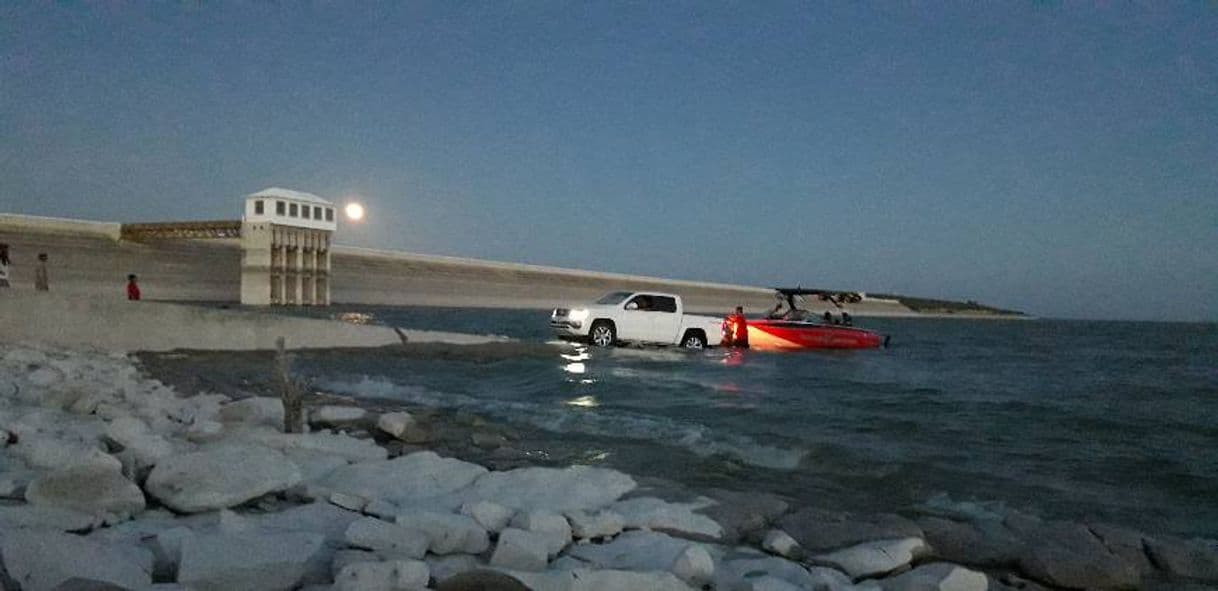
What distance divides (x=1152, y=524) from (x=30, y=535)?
7514 millimetres

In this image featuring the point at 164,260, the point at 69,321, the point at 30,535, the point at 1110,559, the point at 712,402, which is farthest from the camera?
the point at 164,260

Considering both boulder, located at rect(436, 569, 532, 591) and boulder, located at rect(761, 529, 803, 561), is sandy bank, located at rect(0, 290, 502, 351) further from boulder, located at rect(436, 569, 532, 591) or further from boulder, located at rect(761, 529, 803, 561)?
boulder, located at rect(761, 529, 803, 561)

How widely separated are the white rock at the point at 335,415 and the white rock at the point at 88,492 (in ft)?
15.1

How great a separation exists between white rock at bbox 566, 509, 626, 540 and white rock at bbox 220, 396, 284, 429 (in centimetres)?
504

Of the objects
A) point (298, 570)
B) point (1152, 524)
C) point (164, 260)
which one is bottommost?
point (1152, 524)

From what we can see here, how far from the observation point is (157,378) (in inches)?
505

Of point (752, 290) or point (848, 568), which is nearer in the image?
point (848, 568)

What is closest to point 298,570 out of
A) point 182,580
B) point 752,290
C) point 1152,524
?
point 182,580

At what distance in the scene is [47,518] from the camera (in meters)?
3.96

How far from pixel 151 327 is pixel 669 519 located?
1716 centimetres

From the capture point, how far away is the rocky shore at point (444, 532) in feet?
11.2

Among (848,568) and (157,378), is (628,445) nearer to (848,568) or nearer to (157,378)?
(848,568)

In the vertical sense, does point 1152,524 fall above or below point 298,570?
below

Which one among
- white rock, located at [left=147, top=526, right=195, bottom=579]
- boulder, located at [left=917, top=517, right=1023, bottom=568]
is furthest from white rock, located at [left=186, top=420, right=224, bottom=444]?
boulder, located at [left=917, top=517, right=1023, bottom=568]
